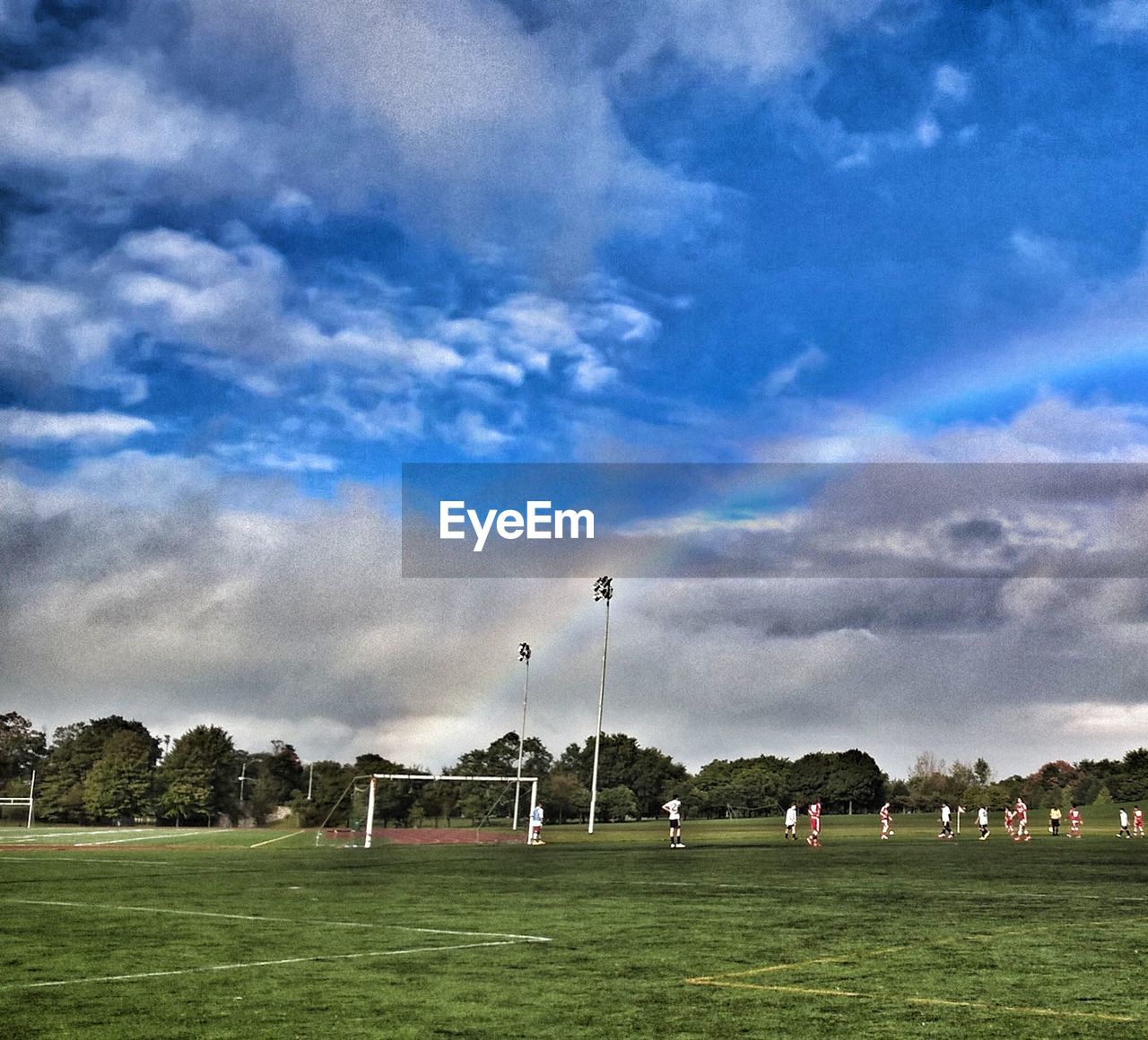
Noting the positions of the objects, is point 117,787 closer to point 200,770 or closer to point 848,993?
point 200,770

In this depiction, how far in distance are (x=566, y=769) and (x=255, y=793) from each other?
38.4 meters

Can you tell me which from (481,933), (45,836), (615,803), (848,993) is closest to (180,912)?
(481,933)

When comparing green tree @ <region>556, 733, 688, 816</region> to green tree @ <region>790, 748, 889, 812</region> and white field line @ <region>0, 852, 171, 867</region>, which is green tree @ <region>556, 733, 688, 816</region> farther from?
white field line @ <region>0, 852, 171, 867</region>

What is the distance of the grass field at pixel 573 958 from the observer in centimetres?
986

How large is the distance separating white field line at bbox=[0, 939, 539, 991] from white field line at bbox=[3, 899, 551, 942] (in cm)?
51

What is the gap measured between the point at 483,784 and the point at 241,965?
10440 cm

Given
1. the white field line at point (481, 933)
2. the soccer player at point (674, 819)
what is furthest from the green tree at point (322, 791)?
the white field line at point (481, 933)

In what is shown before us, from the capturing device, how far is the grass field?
9859 mm

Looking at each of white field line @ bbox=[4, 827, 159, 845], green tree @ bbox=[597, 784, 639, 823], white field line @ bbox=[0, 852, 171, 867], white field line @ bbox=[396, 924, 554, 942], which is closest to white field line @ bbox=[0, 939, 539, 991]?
white field line @ bbox=[396, 924, 554, 942]

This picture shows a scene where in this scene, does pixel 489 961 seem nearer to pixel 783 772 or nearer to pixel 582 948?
pixel 582 948

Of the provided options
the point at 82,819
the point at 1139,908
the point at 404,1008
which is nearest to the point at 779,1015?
the point at 404,1008

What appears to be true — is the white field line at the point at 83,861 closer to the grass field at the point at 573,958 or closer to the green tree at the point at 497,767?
the grass field at the point at 573,958

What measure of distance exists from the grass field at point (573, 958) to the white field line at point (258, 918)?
9 centimetres

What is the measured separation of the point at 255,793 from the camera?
542ft
